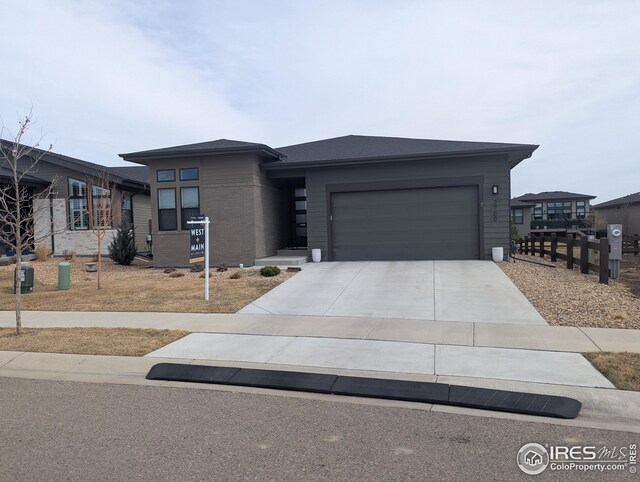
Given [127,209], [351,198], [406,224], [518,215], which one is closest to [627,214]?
[518,215]

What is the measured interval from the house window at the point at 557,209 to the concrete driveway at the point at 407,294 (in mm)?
42620

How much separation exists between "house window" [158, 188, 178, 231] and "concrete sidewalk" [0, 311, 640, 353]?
7918 millimetres

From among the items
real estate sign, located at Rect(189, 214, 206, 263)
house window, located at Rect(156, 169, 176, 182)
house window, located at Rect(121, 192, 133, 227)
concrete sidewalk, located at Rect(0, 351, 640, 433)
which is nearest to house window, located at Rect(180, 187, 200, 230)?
house window, located at Rect(156, 169, 176, 182)

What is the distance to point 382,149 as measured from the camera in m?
18.3

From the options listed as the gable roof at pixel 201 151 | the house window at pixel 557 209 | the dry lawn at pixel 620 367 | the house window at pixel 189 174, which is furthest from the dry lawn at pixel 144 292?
the house window at pixel 557 209

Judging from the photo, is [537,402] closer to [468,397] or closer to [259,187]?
[468,397]

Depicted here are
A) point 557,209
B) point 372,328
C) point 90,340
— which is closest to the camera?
point 90,340

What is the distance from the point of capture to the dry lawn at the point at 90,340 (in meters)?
7.57

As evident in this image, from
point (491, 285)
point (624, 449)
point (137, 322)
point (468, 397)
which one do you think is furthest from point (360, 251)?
point (624, 449)

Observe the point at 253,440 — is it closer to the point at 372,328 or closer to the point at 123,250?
the point at 372,328

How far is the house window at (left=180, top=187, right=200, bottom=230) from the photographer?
18.2 metres

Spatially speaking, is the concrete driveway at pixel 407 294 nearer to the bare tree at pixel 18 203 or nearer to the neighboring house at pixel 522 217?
the bare tree at pixel 18 203

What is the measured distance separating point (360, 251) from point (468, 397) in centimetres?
1259

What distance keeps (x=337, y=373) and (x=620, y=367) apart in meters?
3.49
